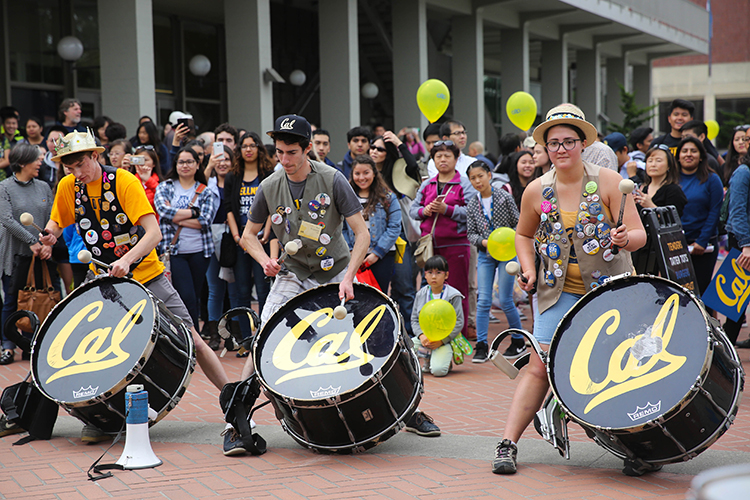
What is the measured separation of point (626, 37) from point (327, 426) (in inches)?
1112

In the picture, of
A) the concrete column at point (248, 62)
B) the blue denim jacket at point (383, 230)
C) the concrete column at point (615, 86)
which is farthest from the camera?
the concrete column at point (615, 86)

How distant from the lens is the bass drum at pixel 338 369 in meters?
4.46

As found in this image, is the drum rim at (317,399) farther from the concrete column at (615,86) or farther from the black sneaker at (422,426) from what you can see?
the concrete column at (615,86)

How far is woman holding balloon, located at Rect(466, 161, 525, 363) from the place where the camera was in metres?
7.83

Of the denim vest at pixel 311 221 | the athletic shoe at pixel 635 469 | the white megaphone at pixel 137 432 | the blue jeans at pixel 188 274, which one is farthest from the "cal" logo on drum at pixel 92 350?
the athletic shoe at pixel 635 469

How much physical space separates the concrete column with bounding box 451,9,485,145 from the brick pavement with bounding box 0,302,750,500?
1768cm

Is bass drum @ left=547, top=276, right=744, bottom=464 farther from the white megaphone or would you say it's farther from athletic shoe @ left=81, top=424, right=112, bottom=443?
athletic shoe @ left=81, top=424, right=112, bottom=443

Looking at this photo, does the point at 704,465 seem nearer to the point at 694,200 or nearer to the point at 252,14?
the point at 694,200

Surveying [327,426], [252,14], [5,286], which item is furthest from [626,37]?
[327,426]

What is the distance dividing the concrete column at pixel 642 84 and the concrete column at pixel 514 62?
1293 centimetres

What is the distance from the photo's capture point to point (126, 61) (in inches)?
503

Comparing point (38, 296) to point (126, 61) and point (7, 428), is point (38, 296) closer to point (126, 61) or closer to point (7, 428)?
point (7, 428)

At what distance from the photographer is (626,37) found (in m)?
29.8

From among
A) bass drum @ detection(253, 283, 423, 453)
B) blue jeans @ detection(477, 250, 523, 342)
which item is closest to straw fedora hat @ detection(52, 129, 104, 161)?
bass drum @ detection(253, 283, 423, 453)
